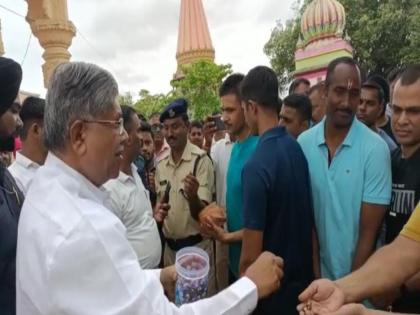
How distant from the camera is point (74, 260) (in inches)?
42.5

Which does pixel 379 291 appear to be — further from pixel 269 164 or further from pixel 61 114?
pixel 61 114

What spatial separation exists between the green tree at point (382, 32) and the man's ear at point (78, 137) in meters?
17.5

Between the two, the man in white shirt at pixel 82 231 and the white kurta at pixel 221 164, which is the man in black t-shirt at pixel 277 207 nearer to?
the man in white shirt at pixel 82 231

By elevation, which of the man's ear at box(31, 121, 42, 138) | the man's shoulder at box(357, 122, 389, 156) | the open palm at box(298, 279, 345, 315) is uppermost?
the man's ear at box(31, 121, 42, 138)

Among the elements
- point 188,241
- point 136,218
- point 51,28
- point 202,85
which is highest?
point 202,85

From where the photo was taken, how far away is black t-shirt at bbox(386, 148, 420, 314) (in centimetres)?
204

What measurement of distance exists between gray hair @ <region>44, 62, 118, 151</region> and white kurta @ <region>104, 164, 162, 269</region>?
1192 millimetres

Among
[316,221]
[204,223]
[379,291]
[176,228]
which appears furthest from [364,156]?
[176,228]

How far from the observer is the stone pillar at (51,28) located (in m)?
9.64

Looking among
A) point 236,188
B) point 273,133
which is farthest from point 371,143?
point 236,188

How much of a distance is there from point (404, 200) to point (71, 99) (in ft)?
5.65

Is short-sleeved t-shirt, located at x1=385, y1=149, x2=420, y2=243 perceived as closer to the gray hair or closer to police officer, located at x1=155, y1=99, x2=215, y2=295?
police officer, located at x1=155, y1=99, x2=215, y2=295

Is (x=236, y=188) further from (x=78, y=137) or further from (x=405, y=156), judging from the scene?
(x=78, y=137)

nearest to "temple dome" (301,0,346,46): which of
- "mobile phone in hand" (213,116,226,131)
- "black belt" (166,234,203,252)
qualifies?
"mobile phone in hand" (213,116,226,131)
